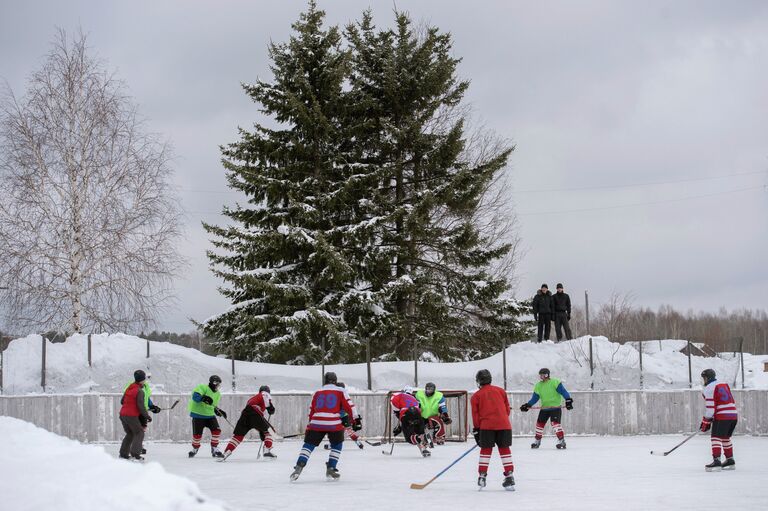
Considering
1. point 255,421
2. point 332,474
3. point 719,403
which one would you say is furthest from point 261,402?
point 719,403

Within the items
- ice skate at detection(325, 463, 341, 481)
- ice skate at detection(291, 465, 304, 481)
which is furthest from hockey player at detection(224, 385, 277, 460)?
ice skate at detection(291, 465, 304, 481)

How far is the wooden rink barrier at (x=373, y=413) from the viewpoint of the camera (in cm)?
2184

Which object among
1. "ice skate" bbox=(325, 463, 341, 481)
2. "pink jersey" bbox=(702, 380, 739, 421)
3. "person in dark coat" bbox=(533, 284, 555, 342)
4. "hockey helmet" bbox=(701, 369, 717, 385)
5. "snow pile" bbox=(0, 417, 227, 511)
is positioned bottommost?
"ice skate" bbox=(325, 463, 341, 481)

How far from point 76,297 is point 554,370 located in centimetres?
1358

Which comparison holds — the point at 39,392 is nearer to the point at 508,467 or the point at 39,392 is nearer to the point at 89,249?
the point at 89,249

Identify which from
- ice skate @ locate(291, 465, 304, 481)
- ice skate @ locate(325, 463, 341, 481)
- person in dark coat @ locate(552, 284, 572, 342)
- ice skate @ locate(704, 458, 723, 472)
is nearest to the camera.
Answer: ice skate @ locate(291, 465, 304, 481)

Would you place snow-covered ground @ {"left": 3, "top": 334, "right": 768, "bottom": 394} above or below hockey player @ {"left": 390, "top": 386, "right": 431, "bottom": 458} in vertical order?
above

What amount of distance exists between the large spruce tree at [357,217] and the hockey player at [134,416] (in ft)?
38.0

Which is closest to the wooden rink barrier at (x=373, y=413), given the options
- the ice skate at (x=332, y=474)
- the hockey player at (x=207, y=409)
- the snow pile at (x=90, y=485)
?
the hockey player at (x=207, y=409)

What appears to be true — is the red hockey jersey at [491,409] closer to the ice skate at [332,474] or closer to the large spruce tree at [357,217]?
the ice skate at [332,474]

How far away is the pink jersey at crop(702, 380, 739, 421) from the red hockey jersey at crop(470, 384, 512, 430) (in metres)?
4.05

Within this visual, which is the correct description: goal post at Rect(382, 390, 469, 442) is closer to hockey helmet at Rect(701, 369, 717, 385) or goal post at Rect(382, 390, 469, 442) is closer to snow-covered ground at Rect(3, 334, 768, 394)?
snow-covered ground at Rect(3, 334, 768, 394)

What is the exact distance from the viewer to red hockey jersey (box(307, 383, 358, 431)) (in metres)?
12.8

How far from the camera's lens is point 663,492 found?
10.9 meters
